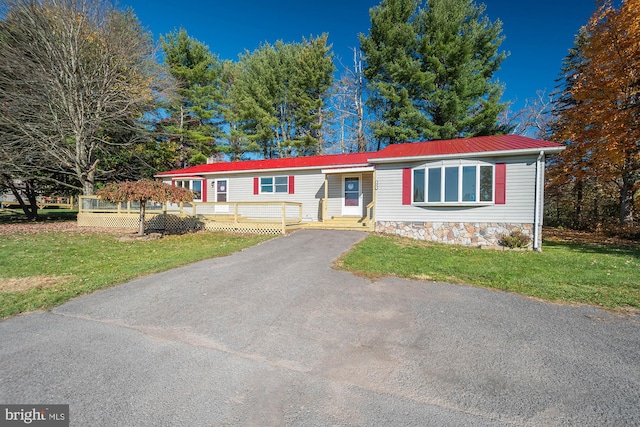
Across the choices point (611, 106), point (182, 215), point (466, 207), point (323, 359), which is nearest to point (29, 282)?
point (323, 359)

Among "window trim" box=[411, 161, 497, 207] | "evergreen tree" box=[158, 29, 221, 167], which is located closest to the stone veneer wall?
"window trim" box=[411, 161, 497, 207]

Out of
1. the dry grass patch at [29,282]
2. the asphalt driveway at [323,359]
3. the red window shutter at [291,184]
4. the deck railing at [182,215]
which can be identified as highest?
the red window shutter at [291,184]

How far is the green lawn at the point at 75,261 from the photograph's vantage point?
14.9 feet

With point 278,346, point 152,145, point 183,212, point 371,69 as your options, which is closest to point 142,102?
point 152,145

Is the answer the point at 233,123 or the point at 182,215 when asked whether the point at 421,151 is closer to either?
the point at 182,215

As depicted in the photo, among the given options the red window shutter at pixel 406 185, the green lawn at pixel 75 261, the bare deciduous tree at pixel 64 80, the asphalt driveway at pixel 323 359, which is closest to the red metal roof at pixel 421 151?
the red window shutter at pixel 406 185

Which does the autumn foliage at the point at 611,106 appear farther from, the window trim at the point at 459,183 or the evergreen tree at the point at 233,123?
the evergreen tree at the point at 233,123

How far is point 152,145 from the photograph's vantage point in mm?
20984

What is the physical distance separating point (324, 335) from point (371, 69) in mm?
23007

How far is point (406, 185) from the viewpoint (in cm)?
1130

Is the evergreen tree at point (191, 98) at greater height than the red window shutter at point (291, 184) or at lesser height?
greater

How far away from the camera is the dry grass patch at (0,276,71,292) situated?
4.83 meters

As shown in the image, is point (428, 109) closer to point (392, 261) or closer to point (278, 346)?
point (392, 261)

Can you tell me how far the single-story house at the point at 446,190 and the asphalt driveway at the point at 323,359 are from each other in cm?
650
